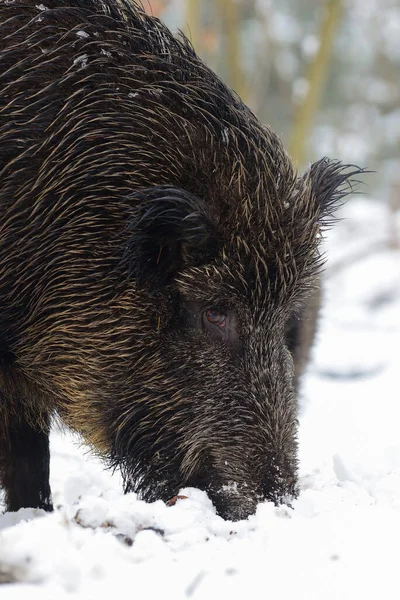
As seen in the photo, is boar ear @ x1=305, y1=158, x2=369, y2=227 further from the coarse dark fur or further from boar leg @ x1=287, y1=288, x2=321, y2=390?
boar leg @ x1=287, y1=288, x2=321, y2=390

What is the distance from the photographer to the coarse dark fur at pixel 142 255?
13.3ft

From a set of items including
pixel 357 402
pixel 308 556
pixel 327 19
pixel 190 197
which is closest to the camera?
pixel 308 556

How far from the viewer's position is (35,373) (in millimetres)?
4398

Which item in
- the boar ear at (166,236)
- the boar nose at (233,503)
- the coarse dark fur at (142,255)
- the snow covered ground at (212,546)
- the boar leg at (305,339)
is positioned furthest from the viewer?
the boar leg at (305,339)

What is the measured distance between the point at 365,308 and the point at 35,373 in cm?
1105

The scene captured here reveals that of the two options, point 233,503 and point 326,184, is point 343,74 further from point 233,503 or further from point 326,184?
point 233,503

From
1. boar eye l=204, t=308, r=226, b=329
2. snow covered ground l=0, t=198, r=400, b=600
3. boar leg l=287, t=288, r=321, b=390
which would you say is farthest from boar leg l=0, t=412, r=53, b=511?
boar leg l=287, t=288, r=321, b=390

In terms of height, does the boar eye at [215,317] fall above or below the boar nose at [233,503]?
above

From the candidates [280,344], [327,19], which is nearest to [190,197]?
[280,344]

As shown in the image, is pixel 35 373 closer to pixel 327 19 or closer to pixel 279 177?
pixel 279 177

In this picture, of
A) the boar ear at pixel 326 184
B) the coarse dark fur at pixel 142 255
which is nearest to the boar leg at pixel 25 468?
the coarse dark fur at pixel 142 255

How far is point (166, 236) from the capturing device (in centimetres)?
402

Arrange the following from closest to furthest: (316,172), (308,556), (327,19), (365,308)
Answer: (308,556) < (316,172) < (327,19) < (365,308)

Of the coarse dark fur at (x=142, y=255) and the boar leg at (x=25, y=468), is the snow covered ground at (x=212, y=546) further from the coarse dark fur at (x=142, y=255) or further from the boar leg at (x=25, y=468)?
the coarse dark fur at (x=142, y=255)
